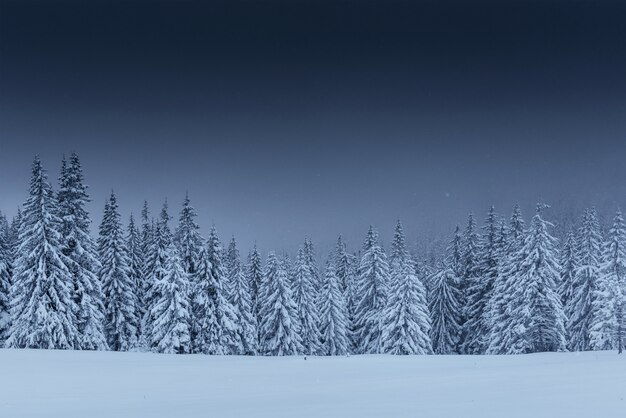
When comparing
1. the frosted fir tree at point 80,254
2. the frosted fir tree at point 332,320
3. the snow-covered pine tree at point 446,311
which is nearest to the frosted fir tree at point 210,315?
the frosted fir tree at point 80,254

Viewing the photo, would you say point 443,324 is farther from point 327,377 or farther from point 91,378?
point 91,378

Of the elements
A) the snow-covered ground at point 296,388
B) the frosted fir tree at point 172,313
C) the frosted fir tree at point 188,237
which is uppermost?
the frosted fir tree at point 188,237

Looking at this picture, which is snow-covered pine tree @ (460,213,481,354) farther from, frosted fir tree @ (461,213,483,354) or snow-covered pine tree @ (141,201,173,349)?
snow-covered pine tree @ (141,201,173,349)

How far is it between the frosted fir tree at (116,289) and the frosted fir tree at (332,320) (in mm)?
19215

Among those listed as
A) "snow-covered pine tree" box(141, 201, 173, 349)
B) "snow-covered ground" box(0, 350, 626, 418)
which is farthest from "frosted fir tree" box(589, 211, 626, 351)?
"snow-covered pine tree" box(141, 201, 173, 349)

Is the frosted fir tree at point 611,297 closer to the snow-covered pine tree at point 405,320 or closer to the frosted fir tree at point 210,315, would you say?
the snow-covered pine tree at point 405,320

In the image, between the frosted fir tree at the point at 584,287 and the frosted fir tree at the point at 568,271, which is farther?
the frosted fir tree at the point at 568,271

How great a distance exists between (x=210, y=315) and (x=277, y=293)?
9.72m

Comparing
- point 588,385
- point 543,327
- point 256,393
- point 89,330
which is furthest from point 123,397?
point 543,327

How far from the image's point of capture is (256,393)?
52.1ft

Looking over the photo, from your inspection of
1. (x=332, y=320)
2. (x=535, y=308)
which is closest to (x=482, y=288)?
(x=535, y=308)

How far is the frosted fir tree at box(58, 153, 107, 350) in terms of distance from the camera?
33156 millimetres

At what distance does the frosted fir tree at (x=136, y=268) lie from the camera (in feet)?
138

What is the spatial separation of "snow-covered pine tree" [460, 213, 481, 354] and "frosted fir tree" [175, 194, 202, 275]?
2713 centimetres
